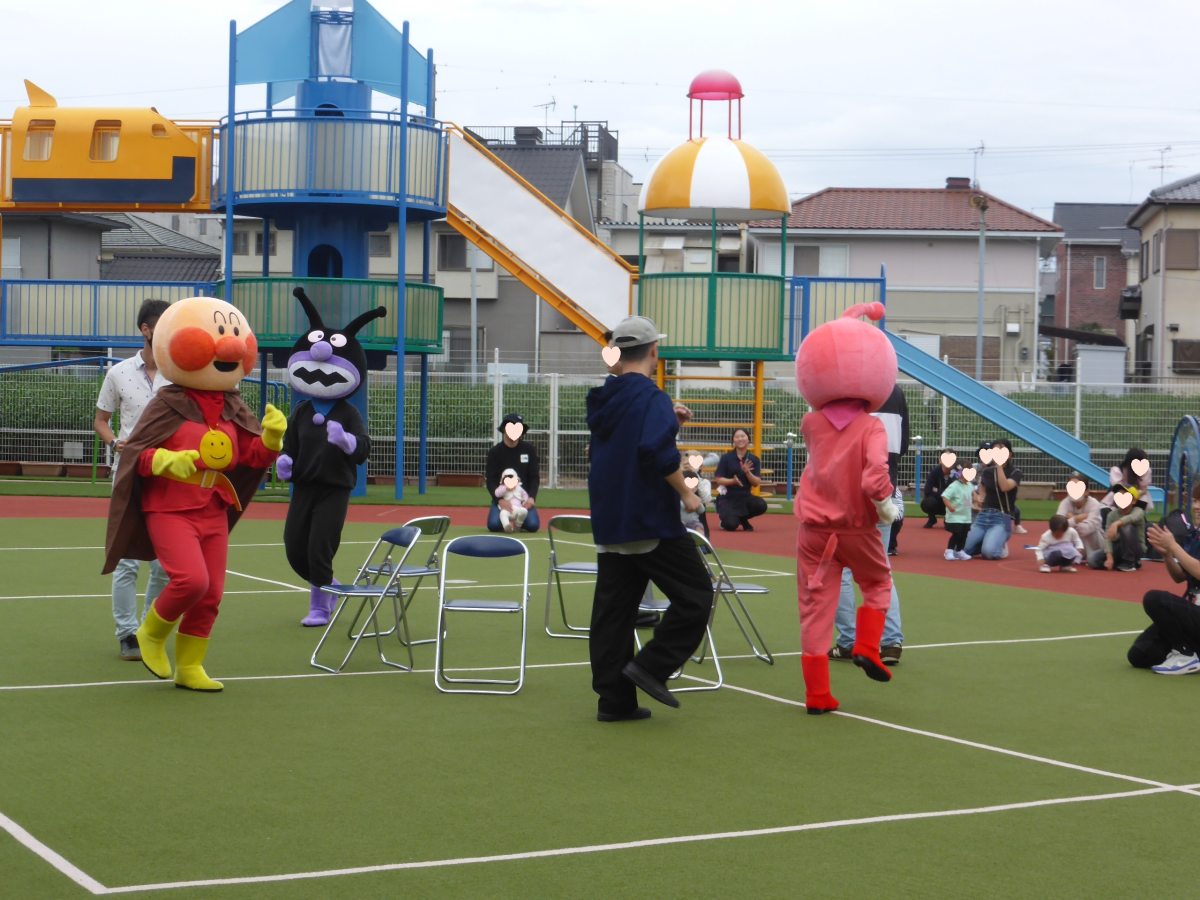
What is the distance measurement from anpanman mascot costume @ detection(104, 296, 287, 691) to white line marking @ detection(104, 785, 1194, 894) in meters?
3.44

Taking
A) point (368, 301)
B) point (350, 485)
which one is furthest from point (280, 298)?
point (350, 485)

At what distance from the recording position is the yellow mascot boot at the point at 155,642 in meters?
8.88

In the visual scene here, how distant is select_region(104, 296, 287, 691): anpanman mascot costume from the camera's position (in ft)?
28.5

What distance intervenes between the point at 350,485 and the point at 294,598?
2.45 meters

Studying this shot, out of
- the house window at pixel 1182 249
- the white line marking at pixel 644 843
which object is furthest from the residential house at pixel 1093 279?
the white line marking at pixel 644 843

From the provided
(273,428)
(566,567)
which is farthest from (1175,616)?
(273,428)

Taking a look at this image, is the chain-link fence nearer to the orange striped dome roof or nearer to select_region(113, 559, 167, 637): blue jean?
the orange striped dome roof

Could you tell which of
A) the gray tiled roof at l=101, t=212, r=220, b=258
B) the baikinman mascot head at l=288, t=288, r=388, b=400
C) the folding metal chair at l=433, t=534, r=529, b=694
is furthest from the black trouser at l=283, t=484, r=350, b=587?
the gray tiled roof at l=101, t=212, r=220, b=258

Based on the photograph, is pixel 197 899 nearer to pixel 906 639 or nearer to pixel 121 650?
pixel 121 650

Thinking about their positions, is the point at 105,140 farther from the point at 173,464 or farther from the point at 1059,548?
the point at 173,464

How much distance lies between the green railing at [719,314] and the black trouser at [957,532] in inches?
302

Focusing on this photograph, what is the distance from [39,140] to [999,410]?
58.5ft

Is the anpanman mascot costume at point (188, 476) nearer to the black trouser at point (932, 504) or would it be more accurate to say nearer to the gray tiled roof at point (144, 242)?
the black trouser at point (932, 504)

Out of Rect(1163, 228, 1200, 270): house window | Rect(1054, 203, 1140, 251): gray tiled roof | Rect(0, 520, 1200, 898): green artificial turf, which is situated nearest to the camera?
Rect(0, 520, 1200, 898): green artificial turf
